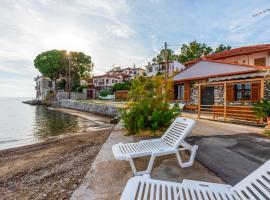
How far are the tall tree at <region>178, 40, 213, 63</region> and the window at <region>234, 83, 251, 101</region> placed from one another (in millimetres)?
32682

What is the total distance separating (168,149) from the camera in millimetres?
3904

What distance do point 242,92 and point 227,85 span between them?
1.06m

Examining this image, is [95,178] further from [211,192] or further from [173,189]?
[211,192]

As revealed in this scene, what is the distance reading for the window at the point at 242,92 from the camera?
1344 cm

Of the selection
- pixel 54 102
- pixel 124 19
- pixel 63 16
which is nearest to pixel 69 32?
pixel 63 16

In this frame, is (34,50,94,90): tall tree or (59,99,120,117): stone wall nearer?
(59,99,120,117): stone wall

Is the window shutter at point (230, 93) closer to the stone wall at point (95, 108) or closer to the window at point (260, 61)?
the window at point (260, 61)

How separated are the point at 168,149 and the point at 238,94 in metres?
12.1

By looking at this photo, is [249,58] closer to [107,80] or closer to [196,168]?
[196,168]

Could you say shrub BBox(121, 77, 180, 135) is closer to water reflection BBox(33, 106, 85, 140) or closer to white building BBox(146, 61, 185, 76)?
water reflection BBox(33, 106, 85, 140)

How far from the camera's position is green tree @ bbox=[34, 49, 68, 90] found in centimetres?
5231

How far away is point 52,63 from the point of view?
2058 inches

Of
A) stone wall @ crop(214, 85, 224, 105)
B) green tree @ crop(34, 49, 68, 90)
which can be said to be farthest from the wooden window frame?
green tree @ crop(34, 49, 68, 90)

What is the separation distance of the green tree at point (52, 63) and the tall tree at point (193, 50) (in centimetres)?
3008
